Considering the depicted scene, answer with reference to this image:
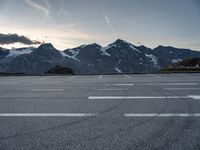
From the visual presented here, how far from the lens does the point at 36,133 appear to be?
567cm

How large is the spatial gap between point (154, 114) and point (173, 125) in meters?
1.23

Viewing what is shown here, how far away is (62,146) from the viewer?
191 inches

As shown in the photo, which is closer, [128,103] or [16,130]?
[16,130]

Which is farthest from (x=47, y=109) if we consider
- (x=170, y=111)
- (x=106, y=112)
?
(x=170, y=111)

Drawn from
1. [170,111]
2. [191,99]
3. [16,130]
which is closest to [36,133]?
[16,130]

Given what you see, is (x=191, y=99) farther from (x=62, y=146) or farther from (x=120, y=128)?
(x=62, y=146)

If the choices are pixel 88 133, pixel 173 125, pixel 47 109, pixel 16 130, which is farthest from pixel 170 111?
pixel 16 130

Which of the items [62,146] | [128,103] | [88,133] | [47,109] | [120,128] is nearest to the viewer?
[62,146]

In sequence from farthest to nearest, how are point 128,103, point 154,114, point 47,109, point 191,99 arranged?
1. point 191,99
2. point 128,103
3. point 47,109
4. point 154,114

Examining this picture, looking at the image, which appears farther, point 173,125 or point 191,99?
point 191,99

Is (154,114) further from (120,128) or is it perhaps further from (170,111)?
(120,128)

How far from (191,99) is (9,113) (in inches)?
246

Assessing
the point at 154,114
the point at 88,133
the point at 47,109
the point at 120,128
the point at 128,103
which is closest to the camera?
the point at 88,133

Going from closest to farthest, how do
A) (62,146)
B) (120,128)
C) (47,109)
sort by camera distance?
(62,146) → (120,128) → (47,109)
